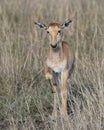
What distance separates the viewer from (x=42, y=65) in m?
8.26

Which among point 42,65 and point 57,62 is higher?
point 57,62

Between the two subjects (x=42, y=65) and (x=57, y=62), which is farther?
(x=42, y=65)

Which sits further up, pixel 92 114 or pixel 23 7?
pixel 23 7

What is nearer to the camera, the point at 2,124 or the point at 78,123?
the point at 78,123

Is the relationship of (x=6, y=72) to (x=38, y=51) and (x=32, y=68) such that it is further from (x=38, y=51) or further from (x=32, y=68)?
(x=38, y=51)

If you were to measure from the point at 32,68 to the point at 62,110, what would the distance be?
5.75 ft

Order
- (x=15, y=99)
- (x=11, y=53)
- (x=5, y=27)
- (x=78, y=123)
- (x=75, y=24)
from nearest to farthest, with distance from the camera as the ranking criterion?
1. (x=78, y=123)
2. (x=15, y=99)
3. (x=11, y=53)
4. (x=5, y=27)
5. (x=75, y=24)

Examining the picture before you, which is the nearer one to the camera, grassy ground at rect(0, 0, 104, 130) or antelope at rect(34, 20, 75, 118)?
grassy ground at rect(0, 0, 104, 130)

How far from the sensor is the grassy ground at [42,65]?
622cm

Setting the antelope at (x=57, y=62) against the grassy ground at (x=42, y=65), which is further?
the antelope at (x=57, y=62)

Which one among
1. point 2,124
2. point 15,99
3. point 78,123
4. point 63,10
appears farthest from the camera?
point 63,10

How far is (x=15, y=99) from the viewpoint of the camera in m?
7.00

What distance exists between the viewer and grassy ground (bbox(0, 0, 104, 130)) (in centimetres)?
622

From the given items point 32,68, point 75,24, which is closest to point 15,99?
point 32,68
